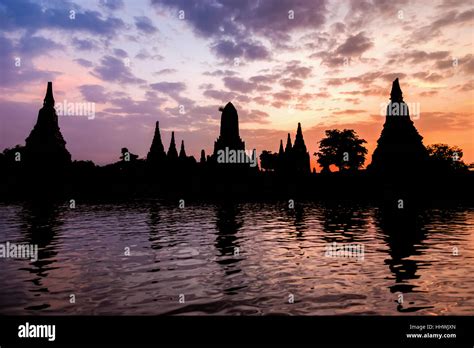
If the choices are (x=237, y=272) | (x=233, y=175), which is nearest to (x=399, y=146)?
(x=233, y=175)

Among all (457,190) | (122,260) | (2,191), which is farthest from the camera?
(2,191)

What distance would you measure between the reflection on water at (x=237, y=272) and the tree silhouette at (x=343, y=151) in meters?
63.2

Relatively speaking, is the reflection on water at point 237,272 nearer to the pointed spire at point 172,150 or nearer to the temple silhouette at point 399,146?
the temple silhouette at point 399,146

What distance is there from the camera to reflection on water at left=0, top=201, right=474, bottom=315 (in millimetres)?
6570

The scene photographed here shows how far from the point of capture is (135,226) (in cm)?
1805

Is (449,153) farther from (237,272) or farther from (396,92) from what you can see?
(237,272)

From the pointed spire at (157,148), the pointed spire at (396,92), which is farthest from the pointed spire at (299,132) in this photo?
the pointed spire at (396,92)

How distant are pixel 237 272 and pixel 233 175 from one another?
124 feet

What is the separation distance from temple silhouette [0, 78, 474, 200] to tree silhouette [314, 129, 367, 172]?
3037cm
